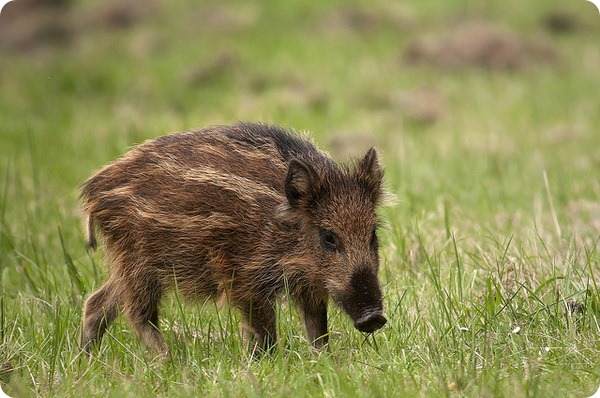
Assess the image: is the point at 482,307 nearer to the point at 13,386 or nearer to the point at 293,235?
the point at 293,235

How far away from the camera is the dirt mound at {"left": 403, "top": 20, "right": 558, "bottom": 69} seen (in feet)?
54.1

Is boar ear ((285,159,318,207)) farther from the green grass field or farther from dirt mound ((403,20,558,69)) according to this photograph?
dirt mound ((403,20,558,69))

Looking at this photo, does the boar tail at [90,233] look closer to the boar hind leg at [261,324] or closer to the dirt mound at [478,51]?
the boar hind leg at [261,324]

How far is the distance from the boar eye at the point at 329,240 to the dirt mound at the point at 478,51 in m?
10.9

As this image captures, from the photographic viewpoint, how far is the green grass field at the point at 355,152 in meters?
5.27

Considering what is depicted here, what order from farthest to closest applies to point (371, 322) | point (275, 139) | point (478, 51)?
point (478, 51) → point (275, 139) → point (371, 322)

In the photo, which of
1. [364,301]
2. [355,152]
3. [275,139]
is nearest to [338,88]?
[355,152]

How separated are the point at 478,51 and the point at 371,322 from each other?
11746 millimetres

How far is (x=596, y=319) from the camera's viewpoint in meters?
5.49

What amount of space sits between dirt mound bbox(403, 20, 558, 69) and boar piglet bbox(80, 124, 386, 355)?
412 inches

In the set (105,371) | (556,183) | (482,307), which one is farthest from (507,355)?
(556,183)

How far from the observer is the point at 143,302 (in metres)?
6.32

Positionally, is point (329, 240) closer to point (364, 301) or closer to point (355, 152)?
point (364, 301)

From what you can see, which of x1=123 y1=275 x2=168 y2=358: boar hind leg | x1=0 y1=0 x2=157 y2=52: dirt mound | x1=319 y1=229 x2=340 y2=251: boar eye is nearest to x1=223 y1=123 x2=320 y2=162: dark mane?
x1=319 y1=229 x2=340 y2=251: boar eye
